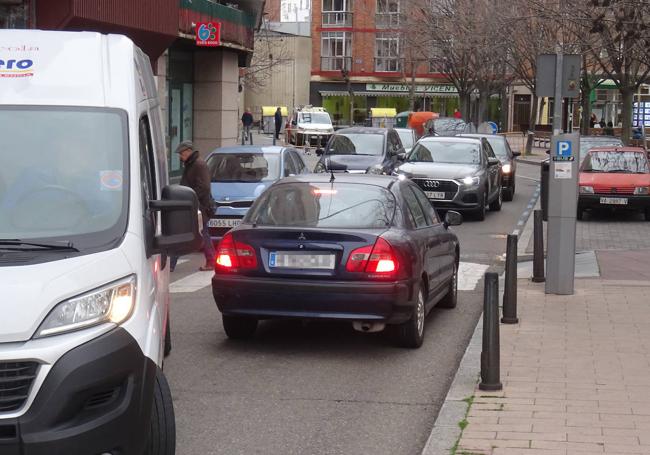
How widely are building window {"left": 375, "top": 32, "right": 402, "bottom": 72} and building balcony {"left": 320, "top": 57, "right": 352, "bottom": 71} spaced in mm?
2210

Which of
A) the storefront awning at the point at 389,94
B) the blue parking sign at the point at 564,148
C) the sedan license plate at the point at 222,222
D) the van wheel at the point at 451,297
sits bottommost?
the van wheel at the point at 451,297

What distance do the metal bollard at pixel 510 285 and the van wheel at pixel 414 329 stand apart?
0.96 m

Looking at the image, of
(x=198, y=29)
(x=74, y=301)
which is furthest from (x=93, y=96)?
(x=198, y=29)

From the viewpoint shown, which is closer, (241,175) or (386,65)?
(241,175)

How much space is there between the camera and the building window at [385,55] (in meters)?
81.5

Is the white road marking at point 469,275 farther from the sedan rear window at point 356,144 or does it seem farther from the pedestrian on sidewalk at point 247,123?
the pedestrian on sidewalk at point 247,123

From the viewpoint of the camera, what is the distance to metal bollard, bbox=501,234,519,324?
10.0 metres

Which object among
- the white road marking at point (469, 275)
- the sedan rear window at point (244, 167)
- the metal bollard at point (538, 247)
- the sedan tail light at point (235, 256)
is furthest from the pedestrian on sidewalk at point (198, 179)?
the sedan tail light at point (235, 256)

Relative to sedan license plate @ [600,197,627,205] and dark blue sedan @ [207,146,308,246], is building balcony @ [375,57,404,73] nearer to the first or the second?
sedan license plate @ [600,197,627,205]

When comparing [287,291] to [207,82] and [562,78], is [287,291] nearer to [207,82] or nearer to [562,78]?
[562,78]

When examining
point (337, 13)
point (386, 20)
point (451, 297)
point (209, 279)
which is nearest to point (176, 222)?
point (451, 297)

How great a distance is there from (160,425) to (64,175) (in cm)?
137

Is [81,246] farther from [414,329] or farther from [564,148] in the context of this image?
[564,148]

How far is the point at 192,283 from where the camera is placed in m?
13.7
